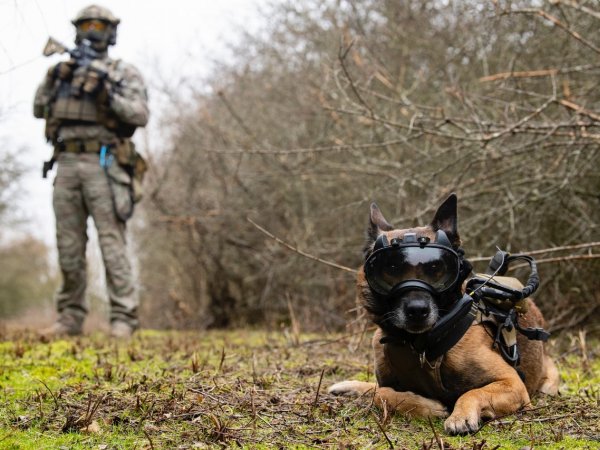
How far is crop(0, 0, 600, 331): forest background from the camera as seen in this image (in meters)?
7.51

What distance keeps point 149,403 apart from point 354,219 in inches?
304

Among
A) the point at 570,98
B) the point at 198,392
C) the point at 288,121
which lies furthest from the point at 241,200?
the point at 198,392

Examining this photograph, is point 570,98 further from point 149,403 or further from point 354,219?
point 149,403

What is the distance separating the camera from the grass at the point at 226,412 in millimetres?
3131

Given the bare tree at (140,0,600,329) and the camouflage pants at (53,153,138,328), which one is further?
the camouflage pants at (53,153,138,328)

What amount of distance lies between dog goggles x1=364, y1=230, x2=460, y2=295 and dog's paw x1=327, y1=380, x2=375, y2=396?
1079mm

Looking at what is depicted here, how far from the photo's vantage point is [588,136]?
20.7 ft

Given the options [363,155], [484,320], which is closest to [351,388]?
[484,320]

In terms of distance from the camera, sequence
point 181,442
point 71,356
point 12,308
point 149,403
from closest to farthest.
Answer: point 181,442 < point 149,403 < point 71,356 < point 12,308

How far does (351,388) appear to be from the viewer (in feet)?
14.6

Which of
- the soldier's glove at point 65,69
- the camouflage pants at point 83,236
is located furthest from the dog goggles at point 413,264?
the soldier's glove at point 65,69

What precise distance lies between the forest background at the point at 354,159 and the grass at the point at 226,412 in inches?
92.2

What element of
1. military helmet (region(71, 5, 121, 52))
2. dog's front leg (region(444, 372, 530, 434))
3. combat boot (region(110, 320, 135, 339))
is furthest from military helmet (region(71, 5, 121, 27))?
dog's front leg (region(444, 372, 530, 434))

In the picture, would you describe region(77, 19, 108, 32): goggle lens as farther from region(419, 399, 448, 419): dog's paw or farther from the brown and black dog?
region(419, 399, 448, 419): dog's paw
